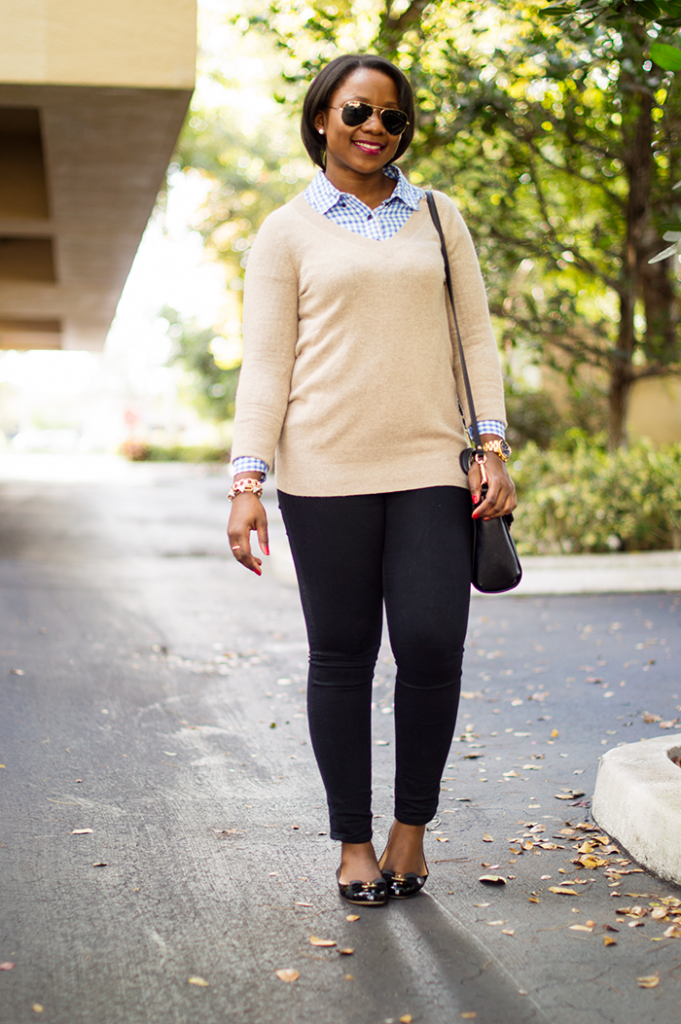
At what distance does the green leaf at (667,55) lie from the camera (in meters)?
2.43

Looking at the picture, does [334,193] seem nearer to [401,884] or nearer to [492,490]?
[492,490]

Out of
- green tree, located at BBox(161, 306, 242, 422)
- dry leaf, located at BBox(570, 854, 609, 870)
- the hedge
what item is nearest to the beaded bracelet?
dry leaf, located at BBox(570, 854, 609, 870)

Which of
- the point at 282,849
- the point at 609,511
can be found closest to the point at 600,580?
the point at 609,511

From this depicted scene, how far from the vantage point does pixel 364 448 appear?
2521 mm

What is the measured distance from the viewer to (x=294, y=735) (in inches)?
171

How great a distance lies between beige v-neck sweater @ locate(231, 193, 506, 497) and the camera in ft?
8.25

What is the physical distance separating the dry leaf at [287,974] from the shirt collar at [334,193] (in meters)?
1.86

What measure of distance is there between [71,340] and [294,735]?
19698 millimetres

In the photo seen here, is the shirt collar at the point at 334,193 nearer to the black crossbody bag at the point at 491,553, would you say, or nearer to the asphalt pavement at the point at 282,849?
the black crossbody bag at the point at 491,553

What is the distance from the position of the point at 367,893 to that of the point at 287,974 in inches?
15.0

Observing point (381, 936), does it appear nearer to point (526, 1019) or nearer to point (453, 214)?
point (526, 1019)

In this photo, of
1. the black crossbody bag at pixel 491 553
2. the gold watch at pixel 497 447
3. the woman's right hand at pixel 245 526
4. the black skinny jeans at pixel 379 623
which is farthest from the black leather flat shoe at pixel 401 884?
the gold watch at pixel 497 447

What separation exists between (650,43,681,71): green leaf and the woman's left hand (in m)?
1.06

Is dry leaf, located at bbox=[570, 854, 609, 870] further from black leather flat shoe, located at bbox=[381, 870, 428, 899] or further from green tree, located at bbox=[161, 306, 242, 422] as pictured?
green tree, located at bbox=[161, 306, 242, 422]
